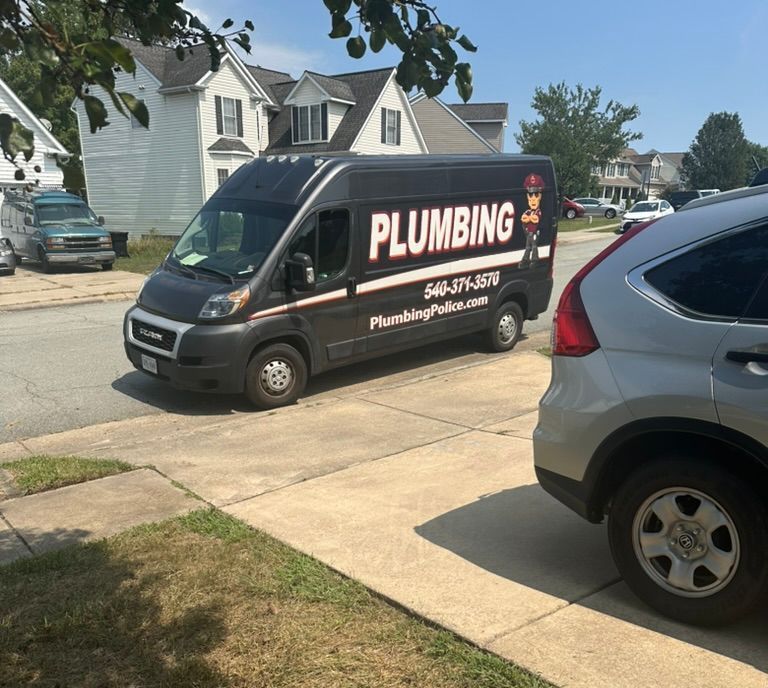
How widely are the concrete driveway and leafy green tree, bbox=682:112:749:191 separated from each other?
323 feet

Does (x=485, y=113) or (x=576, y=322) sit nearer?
(x=576, y=322)

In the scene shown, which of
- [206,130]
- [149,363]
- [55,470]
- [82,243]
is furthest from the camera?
[206,130]

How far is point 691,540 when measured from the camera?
3.01 metres

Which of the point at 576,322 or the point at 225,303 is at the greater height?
the point at 576,322

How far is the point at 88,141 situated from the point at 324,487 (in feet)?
113

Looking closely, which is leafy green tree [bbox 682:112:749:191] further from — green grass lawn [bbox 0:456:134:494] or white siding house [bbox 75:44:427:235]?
green grass lawn [bbox 0:456:134:494]

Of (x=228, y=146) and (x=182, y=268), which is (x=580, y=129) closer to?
(x=228, y=146)

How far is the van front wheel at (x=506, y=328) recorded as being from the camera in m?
9.69

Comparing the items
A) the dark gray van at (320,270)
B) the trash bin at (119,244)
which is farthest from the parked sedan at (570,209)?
the dark gray van at (320,270)

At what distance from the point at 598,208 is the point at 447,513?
165 feet

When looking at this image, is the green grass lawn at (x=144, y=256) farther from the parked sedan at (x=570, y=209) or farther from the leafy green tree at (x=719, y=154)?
the leafy green tree at (x=719, y=154)

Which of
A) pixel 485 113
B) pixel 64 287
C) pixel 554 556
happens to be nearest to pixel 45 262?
pixel 64 287

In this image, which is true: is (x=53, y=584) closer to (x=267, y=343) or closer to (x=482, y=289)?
(x=267, y=343)

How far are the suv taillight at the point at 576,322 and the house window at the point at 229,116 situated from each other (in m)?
30.0
